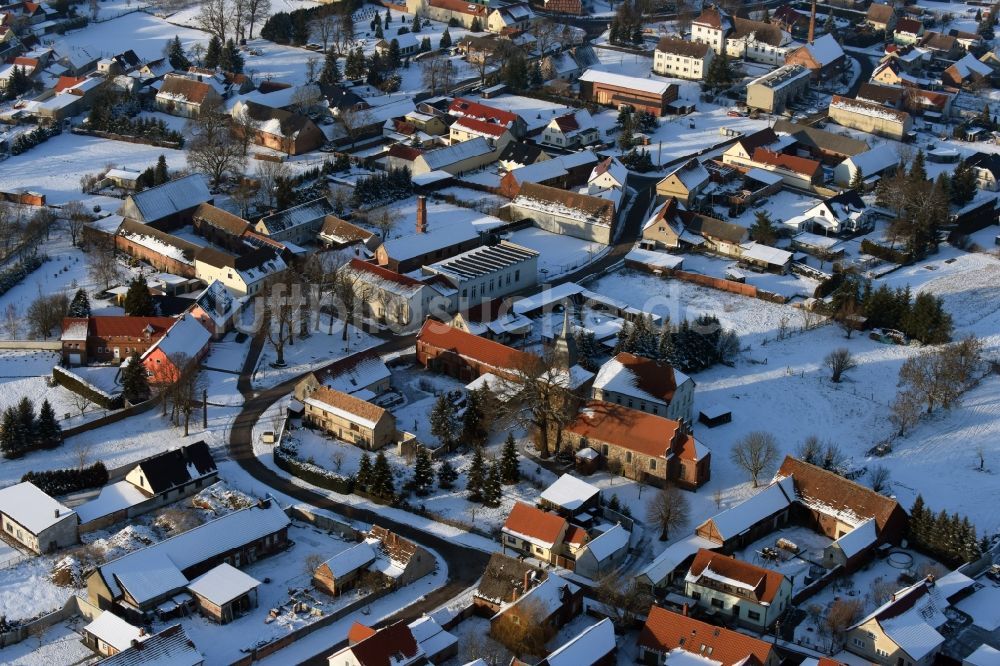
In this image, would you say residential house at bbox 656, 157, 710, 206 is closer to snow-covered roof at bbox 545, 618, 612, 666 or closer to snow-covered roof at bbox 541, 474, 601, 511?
snow-covered roof at bbox 541, 474, 601, 511

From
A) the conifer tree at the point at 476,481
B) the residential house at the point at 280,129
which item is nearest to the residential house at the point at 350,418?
the conifer tree at the point at 476,481

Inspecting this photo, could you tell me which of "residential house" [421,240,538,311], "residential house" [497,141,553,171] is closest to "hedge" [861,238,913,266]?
"residential house" [421,240,538,311]

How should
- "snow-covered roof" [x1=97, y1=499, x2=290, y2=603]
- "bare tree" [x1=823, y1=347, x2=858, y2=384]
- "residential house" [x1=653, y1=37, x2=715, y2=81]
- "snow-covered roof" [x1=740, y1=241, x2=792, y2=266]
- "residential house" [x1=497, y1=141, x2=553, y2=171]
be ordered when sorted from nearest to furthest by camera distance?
"snow-covered roof" [x1=97, y1=499, x2=290, y2=603] → "bare tree" [x1=823, y1=347, x2=858, y2=384] → "snow-covered roof" [x1=740, y1=241, x2=792, y2=266] → "residential house" [x1=497, y1=141, x2=553, y2=171] → "residential house" [x1=653, y1=37, x2=715, y2=81]

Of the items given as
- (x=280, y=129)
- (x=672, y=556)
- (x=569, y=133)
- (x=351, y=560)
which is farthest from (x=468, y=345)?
(x=569, y=133)

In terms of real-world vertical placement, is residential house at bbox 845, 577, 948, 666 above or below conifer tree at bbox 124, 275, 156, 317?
below

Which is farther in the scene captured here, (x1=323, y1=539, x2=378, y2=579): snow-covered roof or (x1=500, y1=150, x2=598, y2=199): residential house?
(x1=500, y1=150, x2=598, y2=199): residential house

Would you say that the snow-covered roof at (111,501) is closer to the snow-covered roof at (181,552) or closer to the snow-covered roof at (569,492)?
the snow-covered roof at (181,552)
